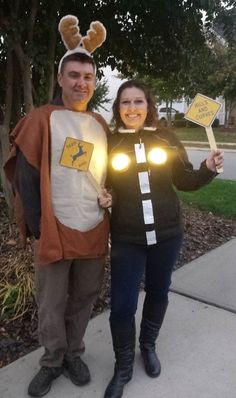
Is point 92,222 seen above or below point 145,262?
above

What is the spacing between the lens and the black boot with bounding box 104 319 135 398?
7.51 feet

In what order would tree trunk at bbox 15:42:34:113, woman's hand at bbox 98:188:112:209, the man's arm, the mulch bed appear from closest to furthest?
the man's arm < woman's hand at bbox 98:188:112:209 < the mulch bed < tree trunk at bbox 15:42:34:113

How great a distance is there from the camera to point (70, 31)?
2240mm

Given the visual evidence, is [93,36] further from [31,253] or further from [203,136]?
[203,136]

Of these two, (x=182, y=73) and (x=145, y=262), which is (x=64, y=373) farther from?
(x=182, y=73)

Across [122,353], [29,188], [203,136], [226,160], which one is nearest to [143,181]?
[29,188]

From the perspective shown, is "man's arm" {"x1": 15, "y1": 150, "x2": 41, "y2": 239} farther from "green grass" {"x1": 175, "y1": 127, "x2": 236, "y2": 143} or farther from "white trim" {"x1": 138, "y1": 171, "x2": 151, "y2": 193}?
"green grass" {"x1": 175, "y1": 127, "x2": 236, "y2": 143}

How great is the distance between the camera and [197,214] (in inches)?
221

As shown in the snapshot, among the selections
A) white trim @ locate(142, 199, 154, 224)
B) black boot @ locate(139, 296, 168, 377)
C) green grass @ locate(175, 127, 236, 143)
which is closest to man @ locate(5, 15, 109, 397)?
white trim @ locate(142, 199, 154, 224)

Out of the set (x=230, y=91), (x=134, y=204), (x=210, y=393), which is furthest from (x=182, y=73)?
(x=230, y=91)

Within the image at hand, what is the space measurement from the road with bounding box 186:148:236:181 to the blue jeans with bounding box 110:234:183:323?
7.12 meters

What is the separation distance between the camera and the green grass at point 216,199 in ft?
19.1

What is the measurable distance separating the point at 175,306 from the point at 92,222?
1.36m

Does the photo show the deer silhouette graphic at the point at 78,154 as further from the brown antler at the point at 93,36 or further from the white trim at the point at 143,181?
the brown antler at the point at 93,36
